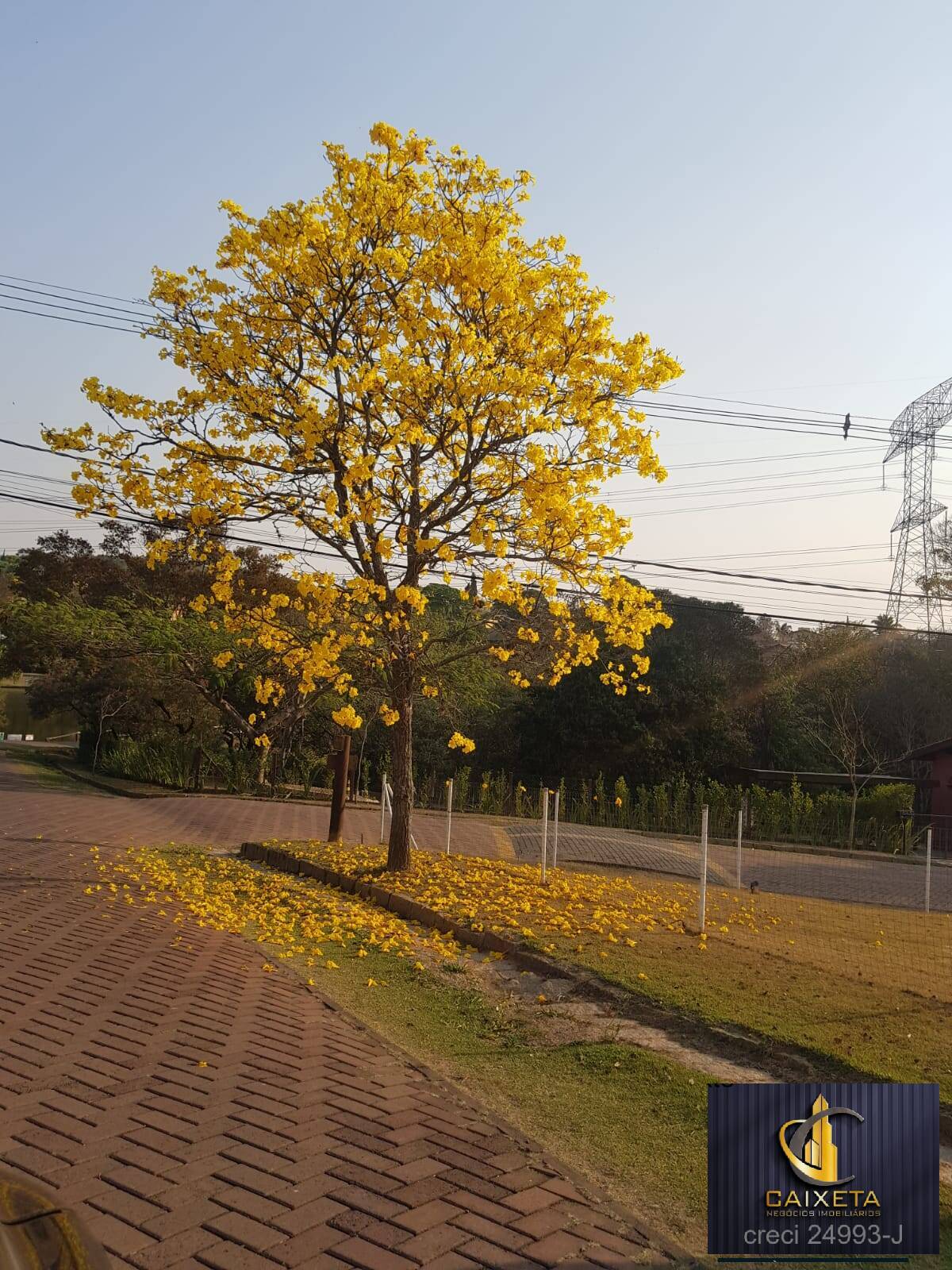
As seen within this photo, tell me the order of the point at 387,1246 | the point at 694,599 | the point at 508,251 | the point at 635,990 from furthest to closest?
the point at 694,599, the point at 508,251, the point at 635,990, the point at 387,1246

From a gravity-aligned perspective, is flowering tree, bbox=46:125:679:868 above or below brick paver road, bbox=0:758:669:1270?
above

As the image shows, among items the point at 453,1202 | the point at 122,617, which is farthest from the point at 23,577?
the point at 453,1202

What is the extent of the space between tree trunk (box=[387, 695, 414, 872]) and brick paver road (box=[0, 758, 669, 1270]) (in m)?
5.01

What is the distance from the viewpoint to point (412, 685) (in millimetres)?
12617

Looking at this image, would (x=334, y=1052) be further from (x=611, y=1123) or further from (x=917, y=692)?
(x=917, y=692)

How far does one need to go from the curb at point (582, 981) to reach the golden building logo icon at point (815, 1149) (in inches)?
75.7

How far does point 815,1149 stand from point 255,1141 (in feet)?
7.46

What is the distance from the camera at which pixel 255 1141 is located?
14.7 feet

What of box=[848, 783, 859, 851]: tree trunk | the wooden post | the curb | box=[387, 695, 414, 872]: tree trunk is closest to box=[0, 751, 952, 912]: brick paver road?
box=[848, 783, 859, 851]: tree trunk

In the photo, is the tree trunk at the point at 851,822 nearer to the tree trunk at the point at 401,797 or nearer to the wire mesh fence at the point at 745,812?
the wire mesh fence at the point at 745,812

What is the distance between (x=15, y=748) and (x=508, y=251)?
33.1 metres

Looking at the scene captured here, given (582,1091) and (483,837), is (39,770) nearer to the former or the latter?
(483,837)

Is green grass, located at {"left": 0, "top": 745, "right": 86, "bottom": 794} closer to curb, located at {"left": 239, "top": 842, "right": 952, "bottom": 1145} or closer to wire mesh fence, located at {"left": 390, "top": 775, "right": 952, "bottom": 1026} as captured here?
wire mesh fence, located at {"left": 390, "top": 775, "right": 952, "bottom": 1026}

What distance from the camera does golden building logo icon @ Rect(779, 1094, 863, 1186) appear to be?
3.56 metres
